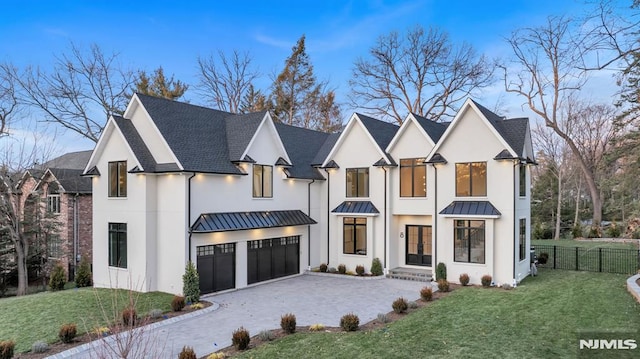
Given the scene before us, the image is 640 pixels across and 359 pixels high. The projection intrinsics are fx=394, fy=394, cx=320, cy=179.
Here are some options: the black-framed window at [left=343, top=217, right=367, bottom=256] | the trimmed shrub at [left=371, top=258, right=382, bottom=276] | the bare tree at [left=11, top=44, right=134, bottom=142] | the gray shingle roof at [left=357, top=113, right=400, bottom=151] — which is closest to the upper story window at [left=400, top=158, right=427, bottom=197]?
the gray shingle roof at [left=357, top=113, right=400, bottom=151]

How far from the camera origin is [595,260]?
21406mm

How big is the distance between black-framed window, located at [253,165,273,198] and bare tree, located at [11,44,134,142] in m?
16.7

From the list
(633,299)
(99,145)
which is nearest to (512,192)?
(633,299)

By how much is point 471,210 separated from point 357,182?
20.4ft

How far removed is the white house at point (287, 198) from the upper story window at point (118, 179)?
68mm

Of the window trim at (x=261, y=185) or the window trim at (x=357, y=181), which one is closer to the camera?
the window trim at (x=261, y=185)

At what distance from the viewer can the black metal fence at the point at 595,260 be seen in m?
19.2

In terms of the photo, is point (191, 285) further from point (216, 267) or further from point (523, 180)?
point (523, 180)

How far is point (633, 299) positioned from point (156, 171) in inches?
706

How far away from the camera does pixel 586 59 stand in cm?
889

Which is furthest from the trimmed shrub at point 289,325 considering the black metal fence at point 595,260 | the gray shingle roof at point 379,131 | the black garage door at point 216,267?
the black metal fence at point 595,260

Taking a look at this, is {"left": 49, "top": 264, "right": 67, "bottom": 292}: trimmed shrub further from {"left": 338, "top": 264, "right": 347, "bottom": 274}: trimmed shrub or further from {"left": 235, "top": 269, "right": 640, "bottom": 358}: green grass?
{"left": 235, "top": 269, "right": 640, "bottom": 358}: green grass

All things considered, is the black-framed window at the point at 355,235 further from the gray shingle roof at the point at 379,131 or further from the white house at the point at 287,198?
the gray shingle roof at the point at 379,131

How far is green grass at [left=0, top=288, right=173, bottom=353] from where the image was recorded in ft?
38.1
